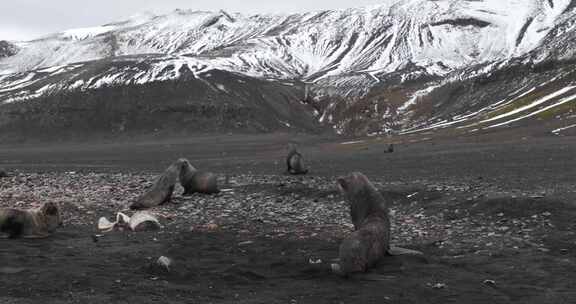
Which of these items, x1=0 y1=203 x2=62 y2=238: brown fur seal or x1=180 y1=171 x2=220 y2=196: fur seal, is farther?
x1=180 y1=171 x2=220 y2=196: fur seal

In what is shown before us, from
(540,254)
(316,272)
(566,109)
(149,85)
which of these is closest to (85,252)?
(316,272)

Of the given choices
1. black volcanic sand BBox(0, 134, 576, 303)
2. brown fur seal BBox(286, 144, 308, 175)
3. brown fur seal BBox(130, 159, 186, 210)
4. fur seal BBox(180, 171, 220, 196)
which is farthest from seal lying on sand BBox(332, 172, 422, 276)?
brown fur seal BBox(286, 144, 308, 175)

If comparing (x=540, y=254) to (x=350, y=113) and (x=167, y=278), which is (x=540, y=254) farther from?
(x=350, y=113)

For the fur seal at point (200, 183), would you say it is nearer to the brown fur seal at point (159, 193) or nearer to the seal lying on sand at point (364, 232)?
the brown fur seal at point (159, 193)

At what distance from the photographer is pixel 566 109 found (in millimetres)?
82875

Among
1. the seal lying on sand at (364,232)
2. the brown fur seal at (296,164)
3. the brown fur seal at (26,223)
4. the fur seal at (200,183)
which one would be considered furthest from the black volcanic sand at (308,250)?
the brown fur seal at (296,164)

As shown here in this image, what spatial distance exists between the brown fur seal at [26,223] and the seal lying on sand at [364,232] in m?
8.68

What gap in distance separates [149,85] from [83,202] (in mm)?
124509

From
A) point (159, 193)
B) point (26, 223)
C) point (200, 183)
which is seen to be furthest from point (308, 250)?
point (200, 183)

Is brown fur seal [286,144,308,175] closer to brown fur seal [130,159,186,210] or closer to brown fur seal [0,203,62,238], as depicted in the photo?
brown fur seal [130,159,186,210]

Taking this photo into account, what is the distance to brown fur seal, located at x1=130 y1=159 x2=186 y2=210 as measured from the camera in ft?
78.1

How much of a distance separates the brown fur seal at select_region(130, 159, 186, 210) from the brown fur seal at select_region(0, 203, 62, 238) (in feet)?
18.7

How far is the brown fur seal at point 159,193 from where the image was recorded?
23.8 meters

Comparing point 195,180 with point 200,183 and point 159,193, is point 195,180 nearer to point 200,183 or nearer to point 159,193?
point 200,183
